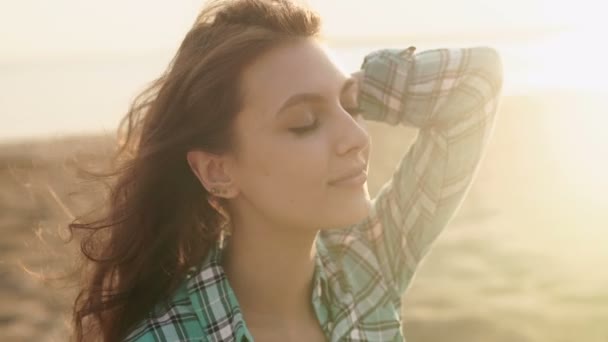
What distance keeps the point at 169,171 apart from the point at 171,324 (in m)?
0.47

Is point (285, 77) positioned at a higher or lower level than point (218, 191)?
higher

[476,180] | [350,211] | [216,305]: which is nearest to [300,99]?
[350,211]

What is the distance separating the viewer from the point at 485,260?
6.98m

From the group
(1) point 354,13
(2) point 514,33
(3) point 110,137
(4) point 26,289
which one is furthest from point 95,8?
(3) point 110,137

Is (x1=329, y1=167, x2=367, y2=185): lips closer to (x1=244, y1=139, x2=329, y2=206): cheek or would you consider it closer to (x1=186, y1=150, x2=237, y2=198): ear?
(x1=244, y1=139, x2=329, y2=206): cheek

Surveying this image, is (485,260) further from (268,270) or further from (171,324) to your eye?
(171,324)

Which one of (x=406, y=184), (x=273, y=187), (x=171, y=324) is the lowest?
(x=171, y=324)

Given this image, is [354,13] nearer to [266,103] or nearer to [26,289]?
[26,289]

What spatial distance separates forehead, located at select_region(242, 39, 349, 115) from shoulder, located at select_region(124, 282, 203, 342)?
2.03 ft

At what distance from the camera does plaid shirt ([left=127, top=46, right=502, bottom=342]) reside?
2896mm

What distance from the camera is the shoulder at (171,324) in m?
2.62

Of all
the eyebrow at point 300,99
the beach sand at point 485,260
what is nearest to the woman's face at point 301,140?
the eyebrow at point 300,99

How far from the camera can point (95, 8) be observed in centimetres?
1984

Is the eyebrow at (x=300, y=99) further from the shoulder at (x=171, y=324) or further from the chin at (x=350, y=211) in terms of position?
the shoulder at (x=171, y=324)
